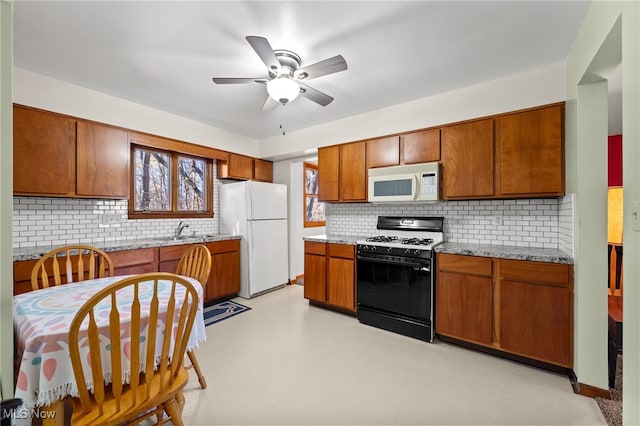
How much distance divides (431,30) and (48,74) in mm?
3292

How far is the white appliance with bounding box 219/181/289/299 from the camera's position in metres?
3.94

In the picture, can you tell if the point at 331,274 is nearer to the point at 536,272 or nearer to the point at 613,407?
the point at 536,272

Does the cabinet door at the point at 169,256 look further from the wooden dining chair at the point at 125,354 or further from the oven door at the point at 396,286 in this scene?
the oven door at the point at 396,286

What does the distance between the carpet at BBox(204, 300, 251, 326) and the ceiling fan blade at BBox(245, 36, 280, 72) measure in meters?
2.70

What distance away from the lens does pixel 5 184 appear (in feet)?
2.58

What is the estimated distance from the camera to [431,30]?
1.92 metres

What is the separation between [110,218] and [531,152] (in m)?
4.31

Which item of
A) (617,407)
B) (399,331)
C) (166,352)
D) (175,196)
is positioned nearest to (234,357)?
(166,352)

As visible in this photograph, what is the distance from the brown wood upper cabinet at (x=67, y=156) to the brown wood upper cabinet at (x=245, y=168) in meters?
1.31

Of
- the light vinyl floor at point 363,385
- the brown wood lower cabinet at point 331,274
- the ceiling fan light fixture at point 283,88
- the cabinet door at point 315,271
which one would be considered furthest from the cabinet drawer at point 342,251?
the ceiling fan light fixture at point 283,88

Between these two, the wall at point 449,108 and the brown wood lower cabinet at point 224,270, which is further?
the brown wood lower cabinet at point 224,270

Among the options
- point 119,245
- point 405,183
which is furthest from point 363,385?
point 119,245

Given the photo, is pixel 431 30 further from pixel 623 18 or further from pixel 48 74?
pixel 48 74

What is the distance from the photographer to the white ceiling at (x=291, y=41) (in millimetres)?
1721
